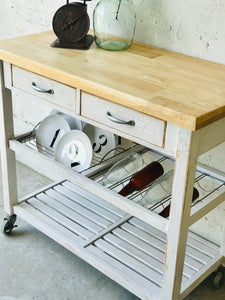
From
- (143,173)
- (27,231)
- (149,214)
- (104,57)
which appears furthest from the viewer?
(27,231)

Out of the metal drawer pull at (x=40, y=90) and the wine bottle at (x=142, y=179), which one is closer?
the metal drawer pull at (x=40, y=90)

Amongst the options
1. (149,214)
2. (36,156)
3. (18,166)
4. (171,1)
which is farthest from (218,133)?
(18,166)

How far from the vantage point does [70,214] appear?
2.75 m

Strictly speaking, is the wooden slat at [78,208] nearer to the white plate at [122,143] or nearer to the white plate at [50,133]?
the white plate at [50,133]

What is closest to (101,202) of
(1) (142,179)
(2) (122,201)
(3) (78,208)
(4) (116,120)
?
(3) (78,208)

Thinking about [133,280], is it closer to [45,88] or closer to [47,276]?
[47,276]

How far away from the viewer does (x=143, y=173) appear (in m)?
2.43

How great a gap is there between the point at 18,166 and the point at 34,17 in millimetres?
1107

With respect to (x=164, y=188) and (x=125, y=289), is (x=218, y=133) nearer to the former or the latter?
(x=164, y=188)

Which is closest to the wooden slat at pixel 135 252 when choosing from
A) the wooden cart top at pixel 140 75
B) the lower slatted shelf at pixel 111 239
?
the lower slatted shelf at pixel 111 239

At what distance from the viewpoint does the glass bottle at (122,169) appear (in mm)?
2520

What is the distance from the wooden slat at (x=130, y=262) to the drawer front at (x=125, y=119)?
28.6 inches

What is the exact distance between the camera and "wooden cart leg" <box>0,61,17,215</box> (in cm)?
251

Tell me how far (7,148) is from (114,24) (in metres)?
0.87
